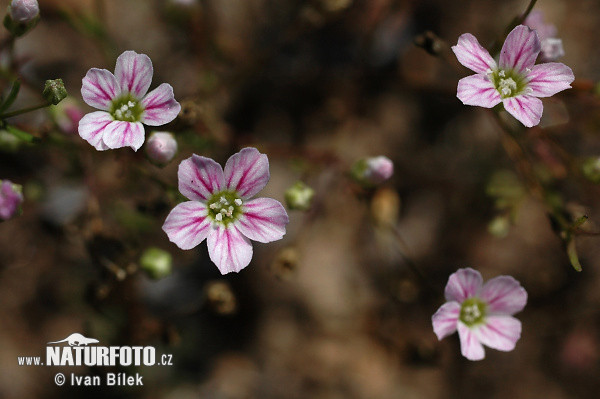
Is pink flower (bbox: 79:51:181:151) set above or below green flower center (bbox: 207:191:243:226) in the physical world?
above

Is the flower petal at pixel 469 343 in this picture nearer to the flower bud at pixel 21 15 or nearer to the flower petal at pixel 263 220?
the flower petal at pixel 263 220

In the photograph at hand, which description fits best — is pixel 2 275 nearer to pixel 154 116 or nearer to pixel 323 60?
pixel 154 116

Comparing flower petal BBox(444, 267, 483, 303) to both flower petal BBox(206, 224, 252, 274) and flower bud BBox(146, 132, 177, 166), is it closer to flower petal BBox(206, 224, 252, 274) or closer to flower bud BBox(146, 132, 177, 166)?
flower petal BBox(206, 224, 252, 274)

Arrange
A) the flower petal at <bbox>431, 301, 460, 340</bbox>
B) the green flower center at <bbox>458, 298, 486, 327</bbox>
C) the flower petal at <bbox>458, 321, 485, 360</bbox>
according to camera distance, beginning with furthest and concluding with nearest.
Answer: the green flower center at <bbox>458, 298, 486, 327</bbox> < the flower petal at <bbox>458, 321, 485, 360</bbox> < the flower petal at <bbox>431, 301, 460, 340</bbox>

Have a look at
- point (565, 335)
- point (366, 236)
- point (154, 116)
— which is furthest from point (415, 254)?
point (154, 116)

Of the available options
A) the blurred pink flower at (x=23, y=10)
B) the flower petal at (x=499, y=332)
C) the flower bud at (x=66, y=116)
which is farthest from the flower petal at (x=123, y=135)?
the flower petal at (x=499, y=332)

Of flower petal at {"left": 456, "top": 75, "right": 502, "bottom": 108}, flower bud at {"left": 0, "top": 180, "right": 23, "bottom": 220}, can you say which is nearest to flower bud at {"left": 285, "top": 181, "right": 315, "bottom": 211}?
flower petal at {"left": 456, "top": 75, "right": 502, "bottom": 108}
